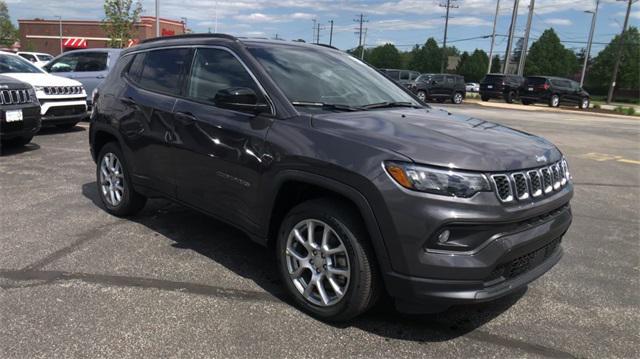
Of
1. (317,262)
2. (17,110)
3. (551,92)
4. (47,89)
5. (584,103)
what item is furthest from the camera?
(584,103)

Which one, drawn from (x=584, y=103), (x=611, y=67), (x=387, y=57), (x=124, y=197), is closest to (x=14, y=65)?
(x=124, y=197)

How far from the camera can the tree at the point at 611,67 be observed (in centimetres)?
7900

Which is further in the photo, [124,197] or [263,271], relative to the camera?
[124,197]

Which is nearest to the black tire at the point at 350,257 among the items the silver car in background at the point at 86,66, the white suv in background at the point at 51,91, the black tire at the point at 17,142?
the black tire at the point at 17,142

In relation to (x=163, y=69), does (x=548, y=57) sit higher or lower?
higher

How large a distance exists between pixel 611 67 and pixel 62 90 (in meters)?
87.7

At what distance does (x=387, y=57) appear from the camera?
354ft

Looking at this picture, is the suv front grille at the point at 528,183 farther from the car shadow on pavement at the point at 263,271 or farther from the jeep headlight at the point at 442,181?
the car shadow on pavement at the point at 263,271

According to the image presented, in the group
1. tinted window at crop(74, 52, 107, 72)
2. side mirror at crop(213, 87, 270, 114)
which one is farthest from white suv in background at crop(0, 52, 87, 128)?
side mirror at crop(213, 87, 270, 114)

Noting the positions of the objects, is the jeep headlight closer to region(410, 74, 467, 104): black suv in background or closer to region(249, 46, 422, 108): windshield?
region(249, 46, 422, 108): windshield

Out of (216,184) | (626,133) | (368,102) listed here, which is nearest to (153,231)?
(216,184)

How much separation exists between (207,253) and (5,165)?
16.3 ft

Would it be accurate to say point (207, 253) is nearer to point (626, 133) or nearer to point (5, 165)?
point (5, 165)

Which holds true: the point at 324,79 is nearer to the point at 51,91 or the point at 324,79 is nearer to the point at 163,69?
the point at 163,69
